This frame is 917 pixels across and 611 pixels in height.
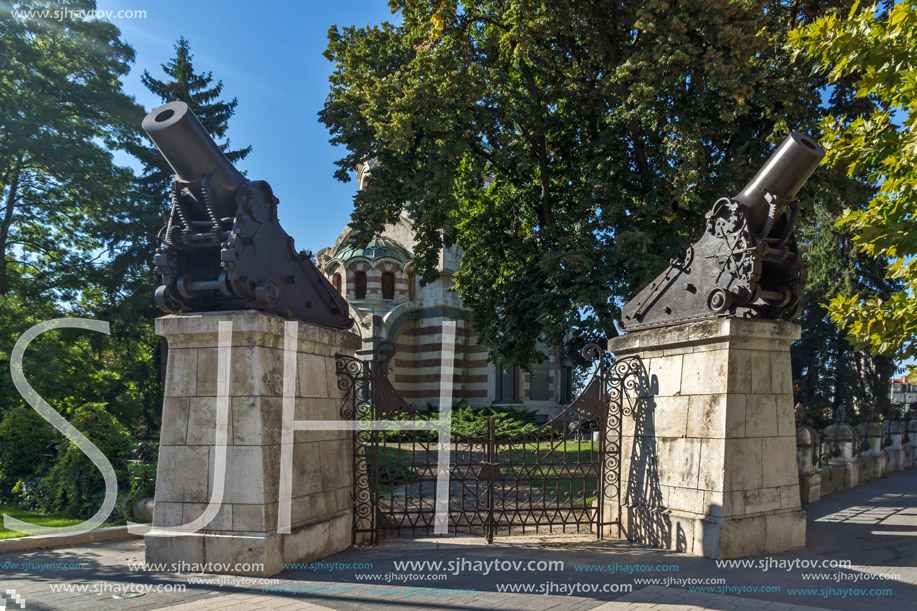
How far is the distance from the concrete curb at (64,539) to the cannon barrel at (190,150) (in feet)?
14.6

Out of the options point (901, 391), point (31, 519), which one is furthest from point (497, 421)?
point (901, 391)

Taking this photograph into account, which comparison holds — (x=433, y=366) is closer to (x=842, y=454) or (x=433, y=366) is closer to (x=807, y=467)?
(x=842, y=454)

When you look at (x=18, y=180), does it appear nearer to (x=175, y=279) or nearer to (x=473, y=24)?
(x=473, y=24)

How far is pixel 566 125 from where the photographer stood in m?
16.4

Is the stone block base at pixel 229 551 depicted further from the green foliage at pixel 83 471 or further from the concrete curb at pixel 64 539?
the green foliage at pixel 83 471

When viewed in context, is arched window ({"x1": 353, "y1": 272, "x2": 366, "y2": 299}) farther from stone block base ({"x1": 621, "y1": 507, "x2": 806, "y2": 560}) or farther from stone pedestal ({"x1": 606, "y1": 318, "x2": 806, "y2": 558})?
stone block base ({"x1": 621, "y1": 507, "x2": 806, "y2": 560})

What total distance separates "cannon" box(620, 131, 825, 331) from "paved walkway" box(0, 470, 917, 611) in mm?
2778

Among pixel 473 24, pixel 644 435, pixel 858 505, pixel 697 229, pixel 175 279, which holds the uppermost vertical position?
pixel 473 24

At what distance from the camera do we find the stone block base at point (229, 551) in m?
6.05

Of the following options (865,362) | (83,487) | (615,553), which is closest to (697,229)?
(615,553)

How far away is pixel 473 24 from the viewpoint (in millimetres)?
15914

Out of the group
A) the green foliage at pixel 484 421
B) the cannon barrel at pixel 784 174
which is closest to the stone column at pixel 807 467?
the cannon barrel at pixel 784 174

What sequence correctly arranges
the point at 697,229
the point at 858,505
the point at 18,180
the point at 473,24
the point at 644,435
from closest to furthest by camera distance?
the point at 644,435
the point at 858,505
the point at 697,229
the point at 473,24
the point at 18,180

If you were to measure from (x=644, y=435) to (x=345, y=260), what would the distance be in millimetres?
21656
